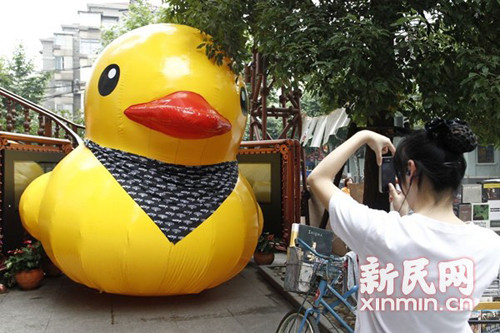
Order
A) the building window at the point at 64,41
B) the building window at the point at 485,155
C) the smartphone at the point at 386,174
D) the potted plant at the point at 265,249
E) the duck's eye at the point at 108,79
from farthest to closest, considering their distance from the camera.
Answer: the building window at the point at 64,41, the building window at the point at 485,155, the potted plant at the point at 265,249, the duck's eye at the point at 108,79, the smartphone at the point at 386,174

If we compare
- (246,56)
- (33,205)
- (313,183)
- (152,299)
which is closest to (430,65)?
(246,56)

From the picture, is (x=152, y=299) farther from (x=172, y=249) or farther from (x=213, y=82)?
(x=213, y=82)

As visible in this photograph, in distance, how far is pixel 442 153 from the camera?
5.00ft

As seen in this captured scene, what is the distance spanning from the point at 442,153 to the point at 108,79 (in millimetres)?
4922

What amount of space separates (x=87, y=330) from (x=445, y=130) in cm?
480

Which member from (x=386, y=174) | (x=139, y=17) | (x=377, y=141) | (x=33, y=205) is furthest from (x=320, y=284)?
(x=139, y=17)

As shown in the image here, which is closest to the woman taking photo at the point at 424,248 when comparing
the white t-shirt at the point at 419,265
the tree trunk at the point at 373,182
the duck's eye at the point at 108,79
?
the white t-shirt at the point at 419,265

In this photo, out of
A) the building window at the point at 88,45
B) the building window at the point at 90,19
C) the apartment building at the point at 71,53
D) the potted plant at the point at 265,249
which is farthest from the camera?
the building window at the point at 90,19

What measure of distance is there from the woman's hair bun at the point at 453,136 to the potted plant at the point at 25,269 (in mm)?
6542

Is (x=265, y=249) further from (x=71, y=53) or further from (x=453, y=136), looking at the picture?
(x=71, y=53)

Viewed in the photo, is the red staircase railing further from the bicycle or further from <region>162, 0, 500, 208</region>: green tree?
the bicycle

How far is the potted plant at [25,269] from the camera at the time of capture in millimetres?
→ 6656

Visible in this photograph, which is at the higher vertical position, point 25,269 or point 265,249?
point 25,269

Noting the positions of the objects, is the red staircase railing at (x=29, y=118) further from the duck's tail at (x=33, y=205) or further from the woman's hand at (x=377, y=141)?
the woman's hand at (x=377, y=141)
